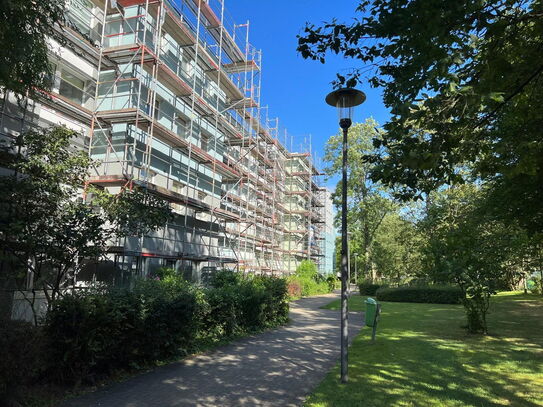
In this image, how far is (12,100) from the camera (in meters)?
13.1

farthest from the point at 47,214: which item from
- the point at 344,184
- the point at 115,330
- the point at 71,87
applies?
the point at 71,87

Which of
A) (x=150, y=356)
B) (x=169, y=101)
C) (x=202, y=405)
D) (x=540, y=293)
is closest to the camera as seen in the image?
(x=202, y=405)

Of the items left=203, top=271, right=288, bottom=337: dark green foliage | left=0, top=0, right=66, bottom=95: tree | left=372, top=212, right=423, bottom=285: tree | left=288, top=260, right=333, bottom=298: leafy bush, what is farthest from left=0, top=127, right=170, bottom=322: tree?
left=372, top=212, right=423, bottom=285: tree

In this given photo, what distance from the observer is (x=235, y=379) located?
7.07 meters

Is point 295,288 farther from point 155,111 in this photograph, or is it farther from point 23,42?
point 23,42

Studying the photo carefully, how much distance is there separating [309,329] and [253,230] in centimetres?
2109

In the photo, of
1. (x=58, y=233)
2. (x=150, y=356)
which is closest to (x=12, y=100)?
(x=58, y=233)

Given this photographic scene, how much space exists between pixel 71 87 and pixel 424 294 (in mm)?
25550

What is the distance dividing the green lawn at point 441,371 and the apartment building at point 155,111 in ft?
27.4

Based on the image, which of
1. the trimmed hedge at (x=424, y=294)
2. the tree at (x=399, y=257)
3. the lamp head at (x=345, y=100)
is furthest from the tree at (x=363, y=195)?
the lamp head at (x=345, y=100)

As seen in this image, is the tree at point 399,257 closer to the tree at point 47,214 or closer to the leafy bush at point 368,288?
the leafy bush at point 368,288

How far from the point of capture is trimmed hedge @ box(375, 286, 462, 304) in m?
26.8

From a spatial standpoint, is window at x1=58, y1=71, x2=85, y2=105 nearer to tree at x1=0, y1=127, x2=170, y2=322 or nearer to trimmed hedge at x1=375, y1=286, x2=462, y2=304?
tree at x1=0, y1=127, x2=170, y2=322

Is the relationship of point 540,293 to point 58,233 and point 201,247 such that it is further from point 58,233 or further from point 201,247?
point 58,233
